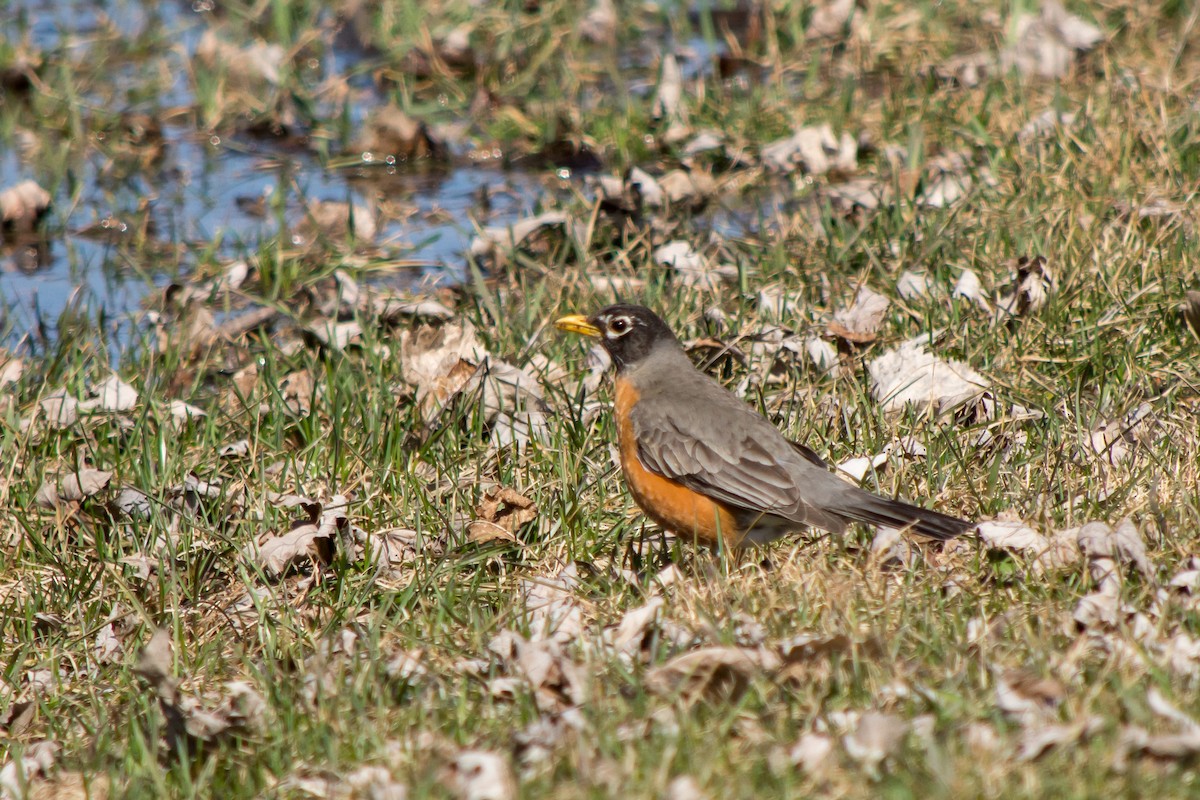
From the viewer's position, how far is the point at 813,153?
283 inches

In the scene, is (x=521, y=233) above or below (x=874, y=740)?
below

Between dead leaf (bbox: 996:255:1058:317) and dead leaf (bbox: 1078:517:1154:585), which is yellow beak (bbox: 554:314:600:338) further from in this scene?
dead leaf (bbox: 1078:517:1154:585)

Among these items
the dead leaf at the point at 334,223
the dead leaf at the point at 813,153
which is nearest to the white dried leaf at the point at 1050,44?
the dead leaf at the point at 813,153

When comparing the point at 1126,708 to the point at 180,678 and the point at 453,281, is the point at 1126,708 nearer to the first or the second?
the point at 180,678

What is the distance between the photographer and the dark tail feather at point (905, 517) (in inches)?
158

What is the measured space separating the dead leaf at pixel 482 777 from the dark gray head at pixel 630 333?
2212mm

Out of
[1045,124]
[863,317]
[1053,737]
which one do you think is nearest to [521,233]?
[863,317]

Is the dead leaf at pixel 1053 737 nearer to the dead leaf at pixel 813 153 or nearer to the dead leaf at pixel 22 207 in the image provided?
the dead leaf at pixel 813 153

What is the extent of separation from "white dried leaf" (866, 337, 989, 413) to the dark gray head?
0.74 m

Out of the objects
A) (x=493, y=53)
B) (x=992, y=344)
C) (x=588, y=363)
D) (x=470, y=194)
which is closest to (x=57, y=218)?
(x=470, y=194)

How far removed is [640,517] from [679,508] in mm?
263

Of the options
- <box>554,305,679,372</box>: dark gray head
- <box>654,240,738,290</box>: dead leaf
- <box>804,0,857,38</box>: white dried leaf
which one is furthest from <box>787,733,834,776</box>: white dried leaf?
<box>804,0,857,38</box>: white dried leaf

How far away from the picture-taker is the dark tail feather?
4.01 metres

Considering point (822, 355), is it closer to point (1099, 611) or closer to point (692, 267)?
point (692, 267)
